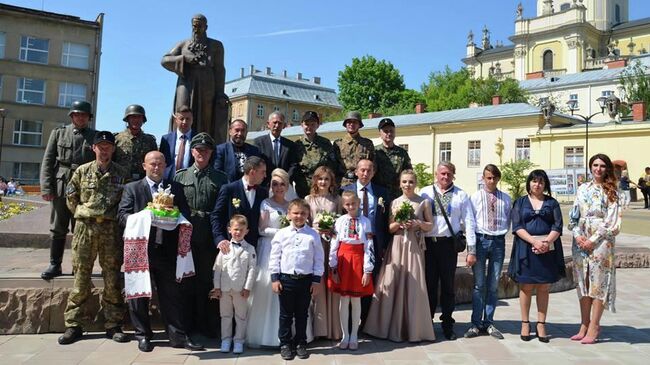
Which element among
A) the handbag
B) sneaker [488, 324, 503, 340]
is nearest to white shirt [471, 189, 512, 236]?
the handbag

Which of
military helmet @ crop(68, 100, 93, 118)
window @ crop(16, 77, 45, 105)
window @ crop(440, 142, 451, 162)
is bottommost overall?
military helmet @ crop(68, 100, 93, 118)

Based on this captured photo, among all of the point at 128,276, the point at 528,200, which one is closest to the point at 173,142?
the point at 128,276

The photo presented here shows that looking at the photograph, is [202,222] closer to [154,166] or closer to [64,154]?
[154,166]

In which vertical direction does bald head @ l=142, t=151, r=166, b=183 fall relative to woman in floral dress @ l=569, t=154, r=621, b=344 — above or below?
above

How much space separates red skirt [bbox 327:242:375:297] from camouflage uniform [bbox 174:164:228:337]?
1274mm

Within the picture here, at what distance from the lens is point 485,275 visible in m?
5.93

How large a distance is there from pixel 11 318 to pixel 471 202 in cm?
509

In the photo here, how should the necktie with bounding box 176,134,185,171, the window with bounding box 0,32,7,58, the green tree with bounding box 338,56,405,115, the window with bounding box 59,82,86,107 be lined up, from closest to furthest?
the necktie with bounding box 176,134,185,171 → the window with bounding box 0,32,7,58 → the window with bounding box 59,82,86,107 → the green tree with bounding box 338,56,405,115

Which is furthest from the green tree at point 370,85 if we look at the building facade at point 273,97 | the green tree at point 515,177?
the green tree at point 515,177

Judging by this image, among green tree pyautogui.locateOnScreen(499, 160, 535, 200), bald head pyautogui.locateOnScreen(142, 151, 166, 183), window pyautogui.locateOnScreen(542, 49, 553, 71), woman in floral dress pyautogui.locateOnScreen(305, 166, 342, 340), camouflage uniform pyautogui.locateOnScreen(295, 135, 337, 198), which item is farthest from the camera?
window pyautogui.locateOnScreen(542, 49, 553, 71)

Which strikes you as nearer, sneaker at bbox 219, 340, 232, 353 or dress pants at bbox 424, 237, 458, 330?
sneaker at bbox 219, 340, 232, 353

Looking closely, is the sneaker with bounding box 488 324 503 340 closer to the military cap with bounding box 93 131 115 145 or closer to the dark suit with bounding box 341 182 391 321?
the dark suit with bounding box 341 182 391 321

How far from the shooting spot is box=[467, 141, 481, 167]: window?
133ft

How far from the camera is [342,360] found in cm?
479
